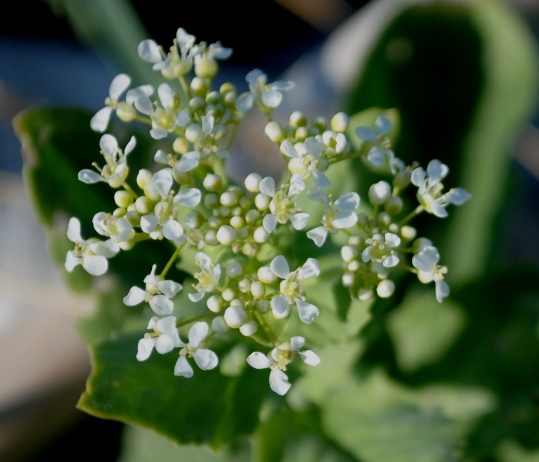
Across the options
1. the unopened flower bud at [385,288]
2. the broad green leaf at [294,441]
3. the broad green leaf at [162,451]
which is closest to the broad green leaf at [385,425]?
the broad green leaf at [294,441]

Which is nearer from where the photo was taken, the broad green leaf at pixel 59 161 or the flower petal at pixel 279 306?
the flower petal at pixel 279 306

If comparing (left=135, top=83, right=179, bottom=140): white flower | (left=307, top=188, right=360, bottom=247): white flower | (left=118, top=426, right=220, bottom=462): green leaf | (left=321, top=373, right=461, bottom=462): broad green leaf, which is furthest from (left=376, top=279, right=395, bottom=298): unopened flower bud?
(left=118, top=426, right=220, bottom=462): green leaf

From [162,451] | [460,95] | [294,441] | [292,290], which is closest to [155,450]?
[162,451]

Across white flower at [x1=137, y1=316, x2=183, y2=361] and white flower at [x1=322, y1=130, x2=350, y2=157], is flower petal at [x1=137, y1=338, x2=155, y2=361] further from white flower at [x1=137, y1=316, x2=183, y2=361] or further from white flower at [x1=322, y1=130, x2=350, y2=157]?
white flower at [x1=322, y1=130, x2=350, y2=157]

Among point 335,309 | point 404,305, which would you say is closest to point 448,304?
point 404,305

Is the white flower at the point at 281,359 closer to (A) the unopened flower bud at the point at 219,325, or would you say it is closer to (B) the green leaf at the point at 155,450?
(A) the unopened flower bud at the point at 219,325

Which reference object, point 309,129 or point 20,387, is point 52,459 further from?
point 309,129
